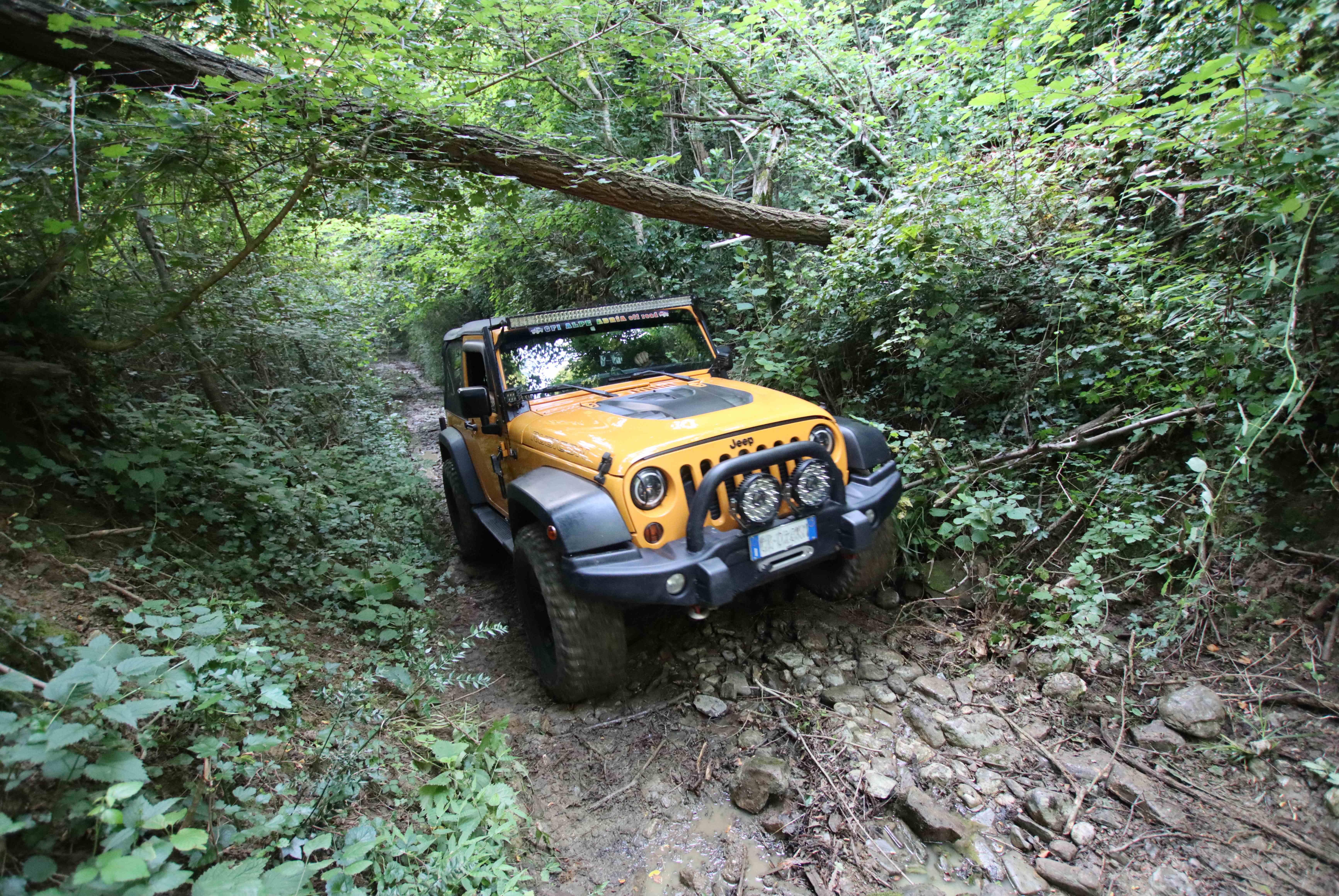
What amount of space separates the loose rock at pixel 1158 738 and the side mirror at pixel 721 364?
2.66 meters

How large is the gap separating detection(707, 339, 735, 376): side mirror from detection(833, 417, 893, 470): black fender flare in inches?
38.4

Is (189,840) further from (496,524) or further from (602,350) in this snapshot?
(602,350)

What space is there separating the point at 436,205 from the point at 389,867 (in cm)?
383

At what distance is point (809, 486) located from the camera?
105 inches

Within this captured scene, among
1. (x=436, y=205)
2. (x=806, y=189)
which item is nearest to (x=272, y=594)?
(x=436, y=205)

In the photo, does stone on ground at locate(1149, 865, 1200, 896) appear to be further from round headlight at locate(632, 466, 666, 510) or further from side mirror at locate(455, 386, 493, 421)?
side mirror at locate(455, 386, 493, 421)

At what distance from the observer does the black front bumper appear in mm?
2395

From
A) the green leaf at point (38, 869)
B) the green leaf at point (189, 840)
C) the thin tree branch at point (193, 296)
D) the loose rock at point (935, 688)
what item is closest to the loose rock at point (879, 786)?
the loose rock at point (935, 688)

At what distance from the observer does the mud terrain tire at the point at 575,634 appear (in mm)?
2627

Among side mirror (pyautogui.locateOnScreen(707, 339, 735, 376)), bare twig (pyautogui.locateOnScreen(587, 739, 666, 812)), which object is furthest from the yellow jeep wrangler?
bare twig (pyautogui.locateOnScreen(587, 739, 666, 812))

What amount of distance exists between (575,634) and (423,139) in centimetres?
299

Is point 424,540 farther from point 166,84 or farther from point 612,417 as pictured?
point 166,84

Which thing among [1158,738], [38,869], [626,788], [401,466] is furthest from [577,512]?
[401,466]

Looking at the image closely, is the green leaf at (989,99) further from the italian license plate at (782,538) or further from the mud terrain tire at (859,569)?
the italian license plate at (782,538)
